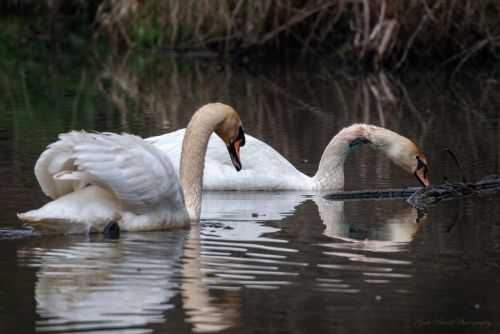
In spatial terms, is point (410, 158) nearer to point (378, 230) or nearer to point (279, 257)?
point (378, 230)

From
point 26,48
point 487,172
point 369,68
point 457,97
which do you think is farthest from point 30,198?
point 26,48

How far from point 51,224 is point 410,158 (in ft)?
12.2

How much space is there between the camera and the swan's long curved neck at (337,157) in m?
11.0

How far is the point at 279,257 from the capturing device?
768 cm

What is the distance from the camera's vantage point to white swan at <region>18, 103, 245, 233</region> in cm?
800

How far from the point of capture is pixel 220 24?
2405 cm

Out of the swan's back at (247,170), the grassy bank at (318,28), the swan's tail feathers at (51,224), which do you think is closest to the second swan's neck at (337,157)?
the swan's back at (247,170)

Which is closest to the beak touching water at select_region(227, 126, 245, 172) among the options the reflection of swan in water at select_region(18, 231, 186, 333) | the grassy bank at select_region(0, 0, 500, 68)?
the reflection of swan in water at select_region(18, 231, 186, 333)

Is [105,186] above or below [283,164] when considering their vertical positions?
below

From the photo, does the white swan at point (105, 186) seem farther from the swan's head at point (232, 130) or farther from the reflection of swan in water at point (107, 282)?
the swan's head at point (232, 130)

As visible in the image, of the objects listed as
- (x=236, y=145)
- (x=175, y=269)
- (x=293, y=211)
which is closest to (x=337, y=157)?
(x=293, y=211)

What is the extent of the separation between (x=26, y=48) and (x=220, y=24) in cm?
496

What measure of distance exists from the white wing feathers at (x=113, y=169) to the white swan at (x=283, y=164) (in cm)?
240

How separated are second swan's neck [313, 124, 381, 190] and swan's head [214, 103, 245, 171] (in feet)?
5.70
